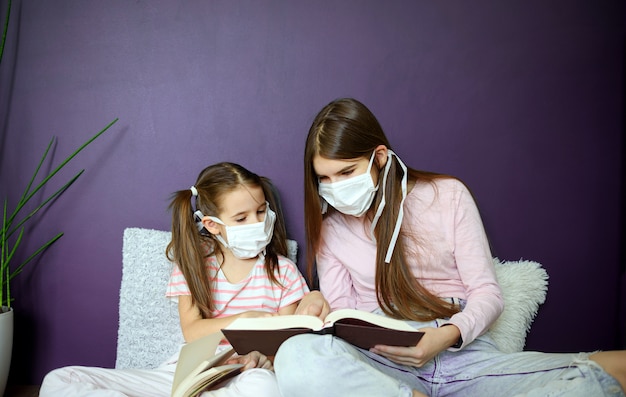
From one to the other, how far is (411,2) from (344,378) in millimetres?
1393

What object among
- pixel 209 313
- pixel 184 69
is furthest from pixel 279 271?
pixel 184 69

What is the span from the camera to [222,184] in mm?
1667

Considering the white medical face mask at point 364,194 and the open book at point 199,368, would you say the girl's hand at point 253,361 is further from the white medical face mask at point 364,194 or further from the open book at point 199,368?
the white medical face mask at point 364,194

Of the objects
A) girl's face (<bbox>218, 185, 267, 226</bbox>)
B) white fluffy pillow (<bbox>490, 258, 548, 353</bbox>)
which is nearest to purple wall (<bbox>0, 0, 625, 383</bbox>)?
white fluffy pillow (<bbox>490, 258, 548, 353</bbox>)

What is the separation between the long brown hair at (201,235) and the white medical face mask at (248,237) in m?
0.08

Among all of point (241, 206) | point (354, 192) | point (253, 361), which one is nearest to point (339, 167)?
point (354, 192)

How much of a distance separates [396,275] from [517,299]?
532mm

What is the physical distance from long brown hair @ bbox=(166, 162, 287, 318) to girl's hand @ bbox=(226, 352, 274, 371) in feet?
0.73

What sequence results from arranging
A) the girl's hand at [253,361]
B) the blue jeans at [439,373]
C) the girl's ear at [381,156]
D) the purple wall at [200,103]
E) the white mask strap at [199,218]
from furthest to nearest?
the purple wall at [200,103], the white mask strap at [199,218], the girl's ear at [381,156], the girl's hand at [253,361], the blue jeans at [439,373]

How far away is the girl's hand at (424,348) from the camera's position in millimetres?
1226

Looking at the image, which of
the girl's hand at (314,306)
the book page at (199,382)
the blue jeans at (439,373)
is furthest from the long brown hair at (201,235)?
the blue jeans at (439,373)

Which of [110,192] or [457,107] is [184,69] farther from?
[457,107]

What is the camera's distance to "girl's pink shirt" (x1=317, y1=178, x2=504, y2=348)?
1473mm

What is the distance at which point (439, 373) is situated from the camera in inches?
52.7
